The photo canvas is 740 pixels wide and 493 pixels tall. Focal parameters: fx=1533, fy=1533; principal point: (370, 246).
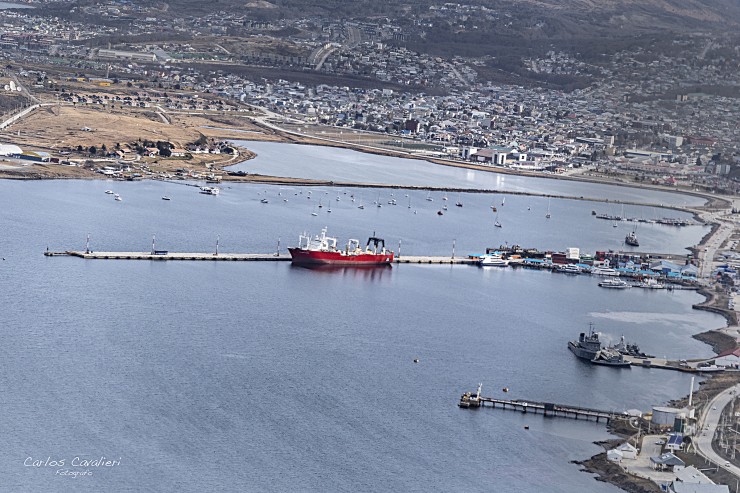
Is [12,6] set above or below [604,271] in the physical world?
above

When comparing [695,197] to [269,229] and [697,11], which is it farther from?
[697,11]

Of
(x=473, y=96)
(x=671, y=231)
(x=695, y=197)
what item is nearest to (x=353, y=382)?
(x=671, y=231)

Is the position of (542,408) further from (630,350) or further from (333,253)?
(333,253)

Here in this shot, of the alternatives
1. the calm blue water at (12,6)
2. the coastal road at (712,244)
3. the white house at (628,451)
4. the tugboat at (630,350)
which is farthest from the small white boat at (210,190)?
the calm blue water at (12,6)

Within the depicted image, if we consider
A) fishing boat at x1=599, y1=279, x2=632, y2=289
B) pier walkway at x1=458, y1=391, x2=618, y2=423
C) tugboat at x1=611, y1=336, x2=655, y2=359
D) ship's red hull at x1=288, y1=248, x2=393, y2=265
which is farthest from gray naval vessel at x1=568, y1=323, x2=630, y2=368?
ship's red hull at x1=288, y1=248, x2=393, y2=265

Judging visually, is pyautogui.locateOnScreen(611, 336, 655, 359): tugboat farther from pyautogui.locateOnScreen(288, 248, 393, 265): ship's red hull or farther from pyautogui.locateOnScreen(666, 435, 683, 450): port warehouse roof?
pyautogui.locateOnScreen(288, 248, 393, 265): ship's red hull

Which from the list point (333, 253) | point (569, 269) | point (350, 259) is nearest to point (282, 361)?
point (333, 253)

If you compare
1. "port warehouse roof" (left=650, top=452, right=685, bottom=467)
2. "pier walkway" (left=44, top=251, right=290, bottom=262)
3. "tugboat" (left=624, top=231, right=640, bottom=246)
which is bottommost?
"tugboat" (left=624, top=231, right=640, bottom=246)
